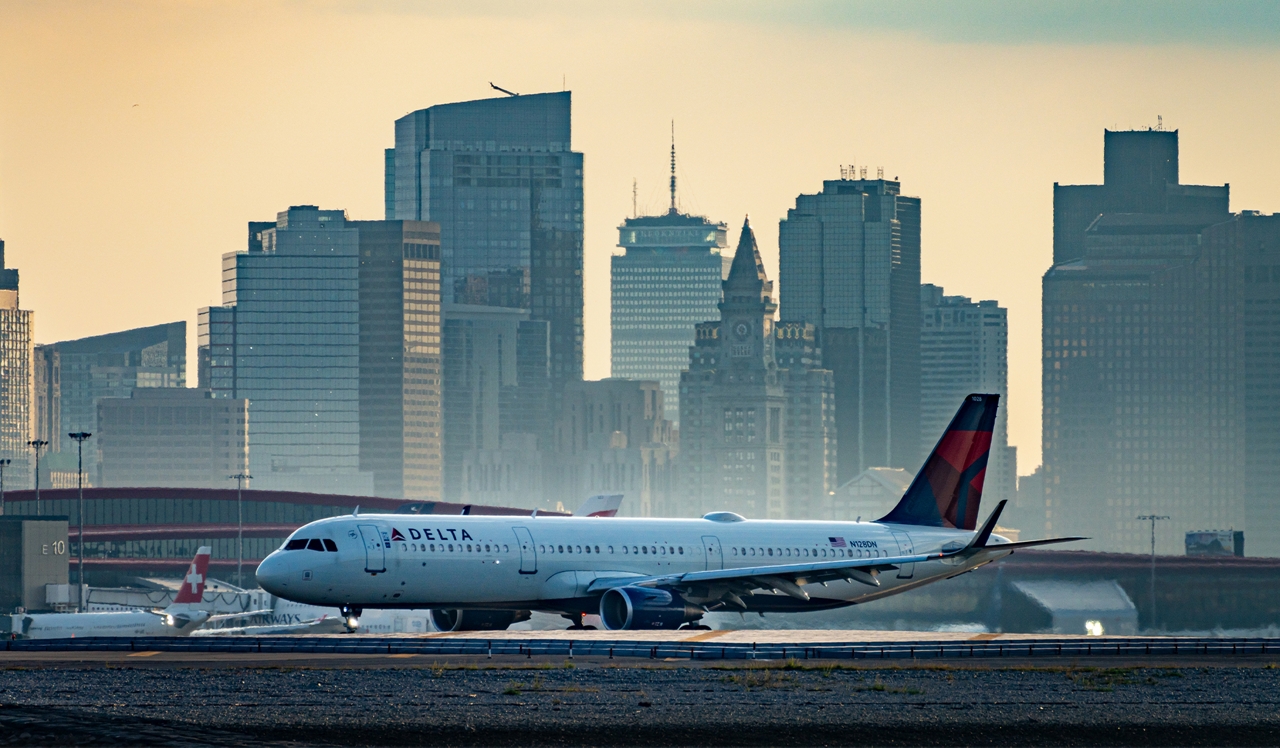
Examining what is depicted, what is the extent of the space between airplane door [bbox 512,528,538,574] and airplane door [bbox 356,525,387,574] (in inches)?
207

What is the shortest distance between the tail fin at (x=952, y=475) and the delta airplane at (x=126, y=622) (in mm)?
45600

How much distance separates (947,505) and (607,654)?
110 feet

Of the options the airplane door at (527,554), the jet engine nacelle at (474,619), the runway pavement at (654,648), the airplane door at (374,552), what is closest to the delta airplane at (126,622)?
the jet engine nacelle at (474,619)

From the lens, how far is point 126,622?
117 m

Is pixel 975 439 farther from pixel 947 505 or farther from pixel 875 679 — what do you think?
pixel 875 679

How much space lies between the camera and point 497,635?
6172 cm

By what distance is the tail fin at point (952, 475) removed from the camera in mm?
86062

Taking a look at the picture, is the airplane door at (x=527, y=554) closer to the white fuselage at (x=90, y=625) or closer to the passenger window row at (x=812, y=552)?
the passenger window row at (x=812, y=552)

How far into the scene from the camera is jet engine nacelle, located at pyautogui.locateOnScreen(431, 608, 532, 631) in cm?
7262

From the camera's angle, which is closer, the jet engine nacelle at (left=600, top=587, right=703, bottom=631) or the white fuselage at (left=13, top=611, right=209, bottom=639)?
the jet engine nacelle at (left=600, top=587, right=703, bottom=631)

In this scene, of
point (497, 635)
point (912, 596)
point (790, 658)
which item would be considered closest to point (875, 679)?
point (790, 658)

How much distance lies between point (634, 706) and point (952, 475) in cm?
4568

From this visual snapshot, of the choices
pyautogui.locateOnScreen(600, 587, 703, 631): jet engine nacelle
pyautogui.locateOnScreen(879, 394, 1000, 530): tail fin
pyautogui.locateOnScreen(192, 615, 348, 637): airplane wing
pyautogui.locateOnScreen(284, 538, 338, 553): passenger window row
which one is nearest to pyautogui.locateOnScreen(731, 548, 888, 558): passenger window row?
pyautogui.locateOnScreen(879, 394, 1000, 530): tail fin

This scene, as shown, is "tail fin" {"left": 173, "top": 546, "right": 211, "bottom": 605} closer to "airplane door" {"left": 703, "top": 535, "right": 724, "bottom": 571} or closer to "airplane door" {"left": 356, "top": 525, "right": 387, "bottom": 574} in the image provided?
"airplane door" {"left": 703, "top": 535, "right": 724, "bottom": 571}
